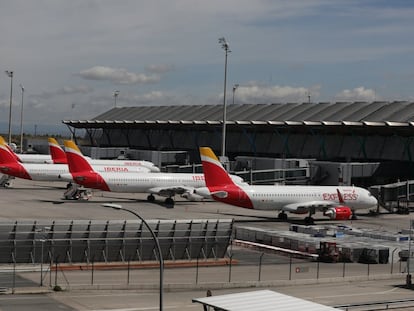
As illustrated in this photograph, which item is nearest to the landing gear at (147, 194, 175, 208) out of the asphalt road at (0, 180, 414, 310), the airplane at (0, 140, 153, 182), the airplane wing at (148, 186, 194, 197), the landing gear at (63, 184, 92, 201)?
the airplane wing at (148, 186, 194, 197)

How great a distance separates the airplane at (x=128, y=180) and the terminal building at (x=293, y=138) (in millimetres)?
16808

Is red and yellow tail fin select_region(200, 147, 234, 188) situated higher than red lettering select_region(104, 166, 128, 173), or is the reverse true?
red and yellow tail fin select_region(200, 147, 234, 188)

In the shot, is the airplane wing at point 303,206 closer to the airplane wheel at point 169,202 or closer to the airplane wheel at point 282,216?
the airplane wheel at point 282,216

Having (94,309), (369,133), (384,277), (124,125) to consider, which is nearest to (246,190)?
(384,277)

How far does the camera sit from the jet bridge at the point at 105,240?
50.7 metres

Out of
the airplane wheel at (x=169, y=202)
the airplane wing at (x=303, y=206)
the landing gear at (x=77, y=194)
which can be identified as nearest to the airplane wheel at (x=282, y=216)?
the airplane wing at (x=303, y=206)

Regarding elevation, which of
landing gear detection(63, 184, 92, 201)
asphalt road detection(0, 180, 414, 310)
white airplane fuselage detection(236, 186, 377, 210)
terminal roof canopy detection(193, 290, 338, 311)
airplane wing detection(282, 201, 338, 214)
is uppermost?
white airplane fuselage detection(236, 186, 377, 210)

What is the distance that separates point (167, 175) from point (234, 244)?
3414 centimetres

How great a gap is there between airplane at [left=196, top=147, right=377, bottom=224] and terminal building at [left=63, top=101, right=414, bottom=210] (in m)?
25.7

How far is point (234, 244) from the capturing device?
63.8 metres

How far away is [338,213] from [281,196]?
628 cm

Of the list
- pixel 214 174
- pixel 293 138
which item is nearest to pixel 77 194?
pixel 214 174

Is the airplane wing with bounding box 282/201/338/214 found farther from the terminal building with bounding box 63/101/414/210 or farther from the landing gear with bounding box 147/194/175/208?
the terminal building with bounding box 63/101/414/210

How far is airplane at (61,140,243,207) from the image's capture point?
89.6 metres
